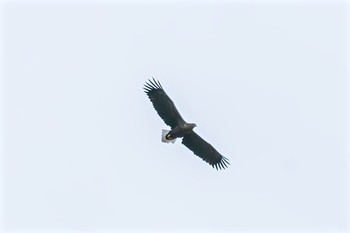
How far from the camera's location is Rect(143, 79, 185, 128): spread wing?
3519 cm

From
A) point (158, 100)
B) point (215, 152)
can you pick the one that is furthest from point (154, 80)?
point (215, 152)

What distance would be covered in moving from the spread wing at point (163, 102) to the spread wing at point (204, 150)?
782mm

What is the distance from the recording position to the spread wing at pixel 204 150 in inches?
1418

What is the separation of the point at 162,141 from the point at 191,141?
920mm

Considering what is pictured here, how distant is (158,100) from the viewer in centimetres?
3525

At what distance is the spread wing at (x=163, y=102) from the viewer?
35.2 meters

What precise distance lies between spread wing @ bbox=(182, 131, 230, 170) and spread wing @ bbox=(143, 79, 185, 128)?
2.56 feet

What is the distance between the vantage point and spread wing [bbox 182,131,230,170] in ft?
118

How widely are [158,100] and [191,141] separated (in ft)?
5.35

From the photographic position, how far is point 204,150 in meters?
36.3

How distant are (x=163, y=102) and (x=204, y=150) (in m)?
2.03

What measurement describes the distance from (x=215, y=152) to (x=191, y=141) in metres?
0.80

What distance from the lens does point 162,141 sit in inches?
1401

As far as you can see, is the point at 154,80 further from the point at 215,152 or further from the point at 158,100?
the point at 215,152
